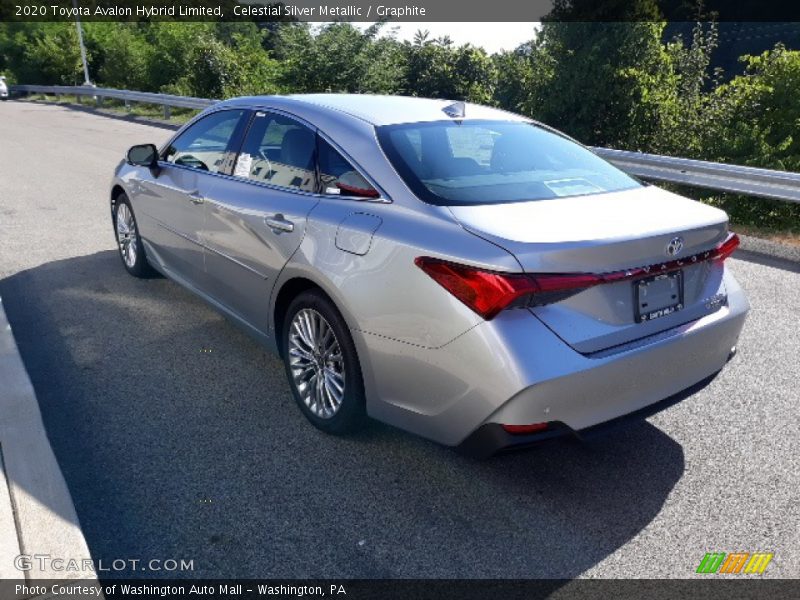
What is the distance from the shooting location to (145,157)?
199 inches

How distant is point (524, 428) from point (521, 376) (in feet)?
0.77

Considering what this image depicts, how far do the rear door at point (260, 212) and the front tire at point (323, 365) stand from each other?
277 mm

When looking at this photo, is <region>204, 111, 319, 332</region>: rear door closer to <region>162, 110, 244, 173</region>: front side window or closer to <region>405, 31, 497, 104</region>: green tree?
<region>162, 110, 244, 173</region>: front side window

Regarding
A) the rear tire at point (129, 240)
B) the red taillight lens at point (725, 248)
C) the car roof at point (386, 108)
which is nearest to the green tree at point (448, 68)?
the rear tire at point (129, 240)

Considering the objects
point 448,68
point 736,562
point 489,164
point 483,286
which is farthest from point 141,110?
point 736,562

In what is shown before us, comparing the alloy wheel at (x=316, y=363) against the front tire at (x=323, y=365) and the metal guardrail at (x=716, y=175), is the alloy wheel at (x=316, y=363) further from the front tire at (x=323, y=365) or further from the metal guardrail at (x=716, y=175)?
the metal guardrail at (x=716, y=175)

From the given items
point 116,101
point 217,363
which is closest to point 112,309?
point 217,363

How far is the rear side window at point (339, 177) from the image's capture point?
321cm

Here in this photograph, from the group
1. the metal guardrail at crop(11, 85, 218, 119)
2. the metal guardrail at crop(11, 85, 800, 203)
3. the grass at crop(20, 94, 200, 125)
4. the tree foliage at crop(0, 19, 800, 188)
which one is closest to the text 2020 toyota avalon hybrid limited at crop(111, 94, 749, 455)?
the metal guardrail at crop(11, 85, 800, 203)

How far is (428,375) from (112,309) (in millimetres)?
3402

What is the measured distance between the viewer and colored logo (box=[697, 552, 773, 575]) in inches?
101

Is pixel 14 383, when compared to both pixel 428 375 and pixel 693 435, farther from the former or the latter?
pixel 693 435

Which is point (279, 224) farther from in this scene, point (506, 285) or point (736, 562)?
point (736, 562)

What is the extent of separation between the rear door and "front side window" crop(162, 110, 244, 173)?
25cm
